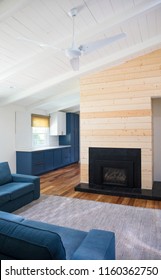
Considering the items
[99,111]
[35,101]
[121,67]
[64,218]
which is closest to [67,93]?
[35,101]

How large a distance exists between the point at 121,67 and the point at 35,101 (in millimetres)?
3035

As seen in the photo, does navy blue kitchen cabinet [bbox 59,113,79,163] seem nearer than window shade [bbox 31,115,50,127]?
No

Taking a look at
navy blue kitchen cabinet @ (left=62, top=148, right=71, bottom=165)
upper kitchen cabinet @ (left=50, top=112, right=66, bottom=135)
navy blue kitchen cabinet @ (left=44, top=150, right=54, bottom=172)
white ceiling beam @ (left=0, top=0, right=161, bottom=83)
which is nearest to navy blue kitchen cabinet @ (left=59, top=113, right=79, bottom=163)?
navy blue kitchen cabinet @ (left=62, top=148, right=71, bottom=165)

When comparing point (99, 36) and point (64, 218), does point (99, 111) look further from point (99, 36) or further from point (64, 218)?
point (64, 218)

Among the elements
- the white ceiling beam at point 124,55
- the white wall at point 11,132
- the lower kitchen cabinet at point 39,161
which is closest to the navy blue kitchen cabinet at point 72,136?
the lower kitchen cabinet at point 39,161

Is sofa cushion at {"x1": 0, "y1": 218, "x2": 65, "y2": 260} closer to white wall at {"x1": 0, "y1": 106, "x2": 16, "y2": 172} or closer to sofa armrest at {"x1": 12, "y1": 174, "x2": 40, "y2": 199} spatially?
sofa armrest at {"x1": 12, "y1": 174, "x2": 40, "y2": 199}

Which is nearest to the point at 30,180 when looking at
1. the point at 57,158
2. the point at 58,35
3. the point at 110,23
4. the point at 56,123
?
the point at 58,35

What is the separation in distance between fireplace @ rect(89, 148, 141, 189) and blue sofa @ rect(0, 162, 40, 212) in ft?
5.13

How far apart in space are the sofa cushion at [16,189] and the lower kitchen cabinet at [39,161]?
2.31 meters

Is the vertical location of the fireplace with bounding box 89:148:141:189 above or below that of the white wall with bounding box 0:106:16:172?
below

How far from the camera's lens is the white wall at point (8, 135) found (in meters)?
5.71

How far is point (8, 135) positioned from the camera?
19.5ft

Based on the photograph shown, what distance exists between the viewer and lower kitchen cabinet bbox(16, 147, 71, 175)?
6.18 meters
